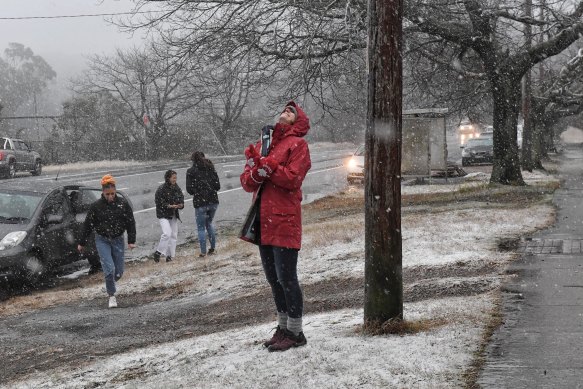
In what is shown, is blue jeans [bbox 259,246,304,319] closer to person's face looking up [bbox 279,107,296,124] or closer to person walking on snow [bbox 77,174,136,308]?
person's face looking up [bbox 279,107,296,124]

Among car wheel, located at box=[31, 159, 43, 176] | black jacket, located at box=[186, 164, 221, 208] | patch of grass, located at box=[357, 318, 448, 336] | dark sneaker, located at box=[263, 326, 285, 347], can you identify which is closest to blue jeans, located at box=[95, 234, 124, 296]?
black jacket, located at box=[186, 164, 221, 208]

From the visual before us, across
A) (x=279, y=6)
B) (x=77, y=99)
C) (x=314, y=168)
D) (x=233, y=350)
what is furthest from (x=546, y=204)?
(x=77, y=99)

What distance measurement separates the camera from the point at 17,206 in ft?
36.9

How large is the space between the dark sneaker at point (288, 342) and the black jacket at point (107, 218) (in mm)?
4175

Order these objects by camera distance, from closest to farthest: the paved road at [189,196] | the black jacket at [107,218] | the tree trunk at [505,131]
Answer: the black jacket at [107,218]
the paved road at [189,196]
the tree trunk at [505,131]

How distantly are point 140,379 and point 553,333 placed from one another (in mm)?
3122

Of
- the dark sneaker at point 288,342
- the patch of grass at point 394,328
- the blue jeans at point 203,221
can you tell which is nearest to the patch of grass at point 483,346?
the patch of grass at point 394,328

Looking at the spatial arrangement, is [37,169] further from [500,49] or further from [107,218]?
[107,218]

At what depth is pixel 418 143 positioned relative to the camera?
23.4 m

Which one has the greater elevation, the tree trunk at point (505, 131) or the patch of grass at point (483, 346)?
the tree trunk at point (505, 131)

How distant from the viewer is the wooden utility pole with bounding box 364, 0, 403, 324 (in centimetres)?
589

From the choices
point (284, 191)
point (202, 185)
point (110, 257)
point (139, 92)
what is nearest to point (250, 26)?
point (202, 185)

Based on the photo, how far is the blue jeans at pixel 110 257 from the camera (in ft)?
30.9

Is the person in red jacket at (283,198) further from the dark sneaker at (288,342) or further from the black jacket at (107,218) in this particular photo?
the black jacket at (107,218)
